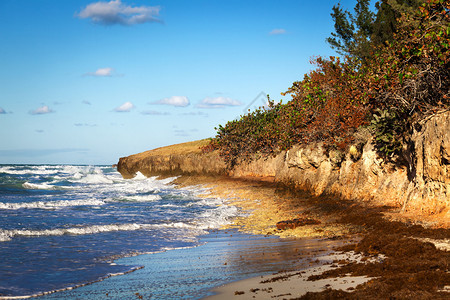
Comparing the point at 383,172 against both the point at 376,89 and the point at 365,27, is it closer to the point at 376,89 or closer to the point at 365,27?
the point at 376,89

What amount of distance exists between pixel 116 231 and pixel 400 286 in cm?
1122

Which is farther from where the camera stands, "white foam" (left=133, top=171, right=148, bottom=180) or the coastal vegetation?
"white foam" (left=133, top=171, right=148, bottom=180)

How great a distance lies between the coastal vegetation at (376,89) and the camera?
39.3ft

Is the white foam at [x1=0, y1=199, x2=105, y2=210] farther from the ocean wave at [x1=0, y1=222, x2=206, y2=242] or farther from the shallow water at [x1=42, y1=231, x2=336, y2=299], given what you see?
the shallow water at [x1=42, y1=231, x2=336, y2=299]

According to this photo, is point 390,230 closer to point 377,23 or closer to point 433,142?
point 433,142

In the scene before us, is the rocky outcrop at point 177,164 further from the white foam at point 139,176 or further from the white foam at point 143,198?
the white foam at point 143,198

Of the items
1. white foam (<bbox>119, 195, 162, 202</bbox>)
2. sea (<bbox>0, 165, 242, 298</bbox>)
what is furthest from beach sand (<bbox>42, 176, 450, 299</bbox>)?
white foam (<bbox>119, 195, 162, 202</bbox>)

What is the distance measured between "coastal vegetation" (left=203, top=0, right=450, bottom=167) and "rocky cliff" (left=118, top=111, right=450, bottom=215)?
0.53 metres

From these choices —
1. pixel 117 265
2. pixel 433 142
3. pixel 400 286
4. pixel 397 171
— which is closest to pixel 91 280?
pixel 117 265

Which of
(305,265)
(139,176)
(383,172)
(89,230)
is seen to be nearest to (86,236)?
(89,230)

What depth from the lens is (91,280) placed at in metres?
8.12

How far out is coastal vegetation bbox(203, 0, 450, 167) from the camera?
472 inches

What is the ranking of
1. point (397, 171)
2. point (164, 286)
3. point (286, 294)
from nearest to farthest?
point (286, 294), point (164, 286), point (397, 171)

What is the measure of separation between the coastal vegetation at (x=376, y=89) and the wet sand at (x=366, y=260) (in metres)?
3.02
